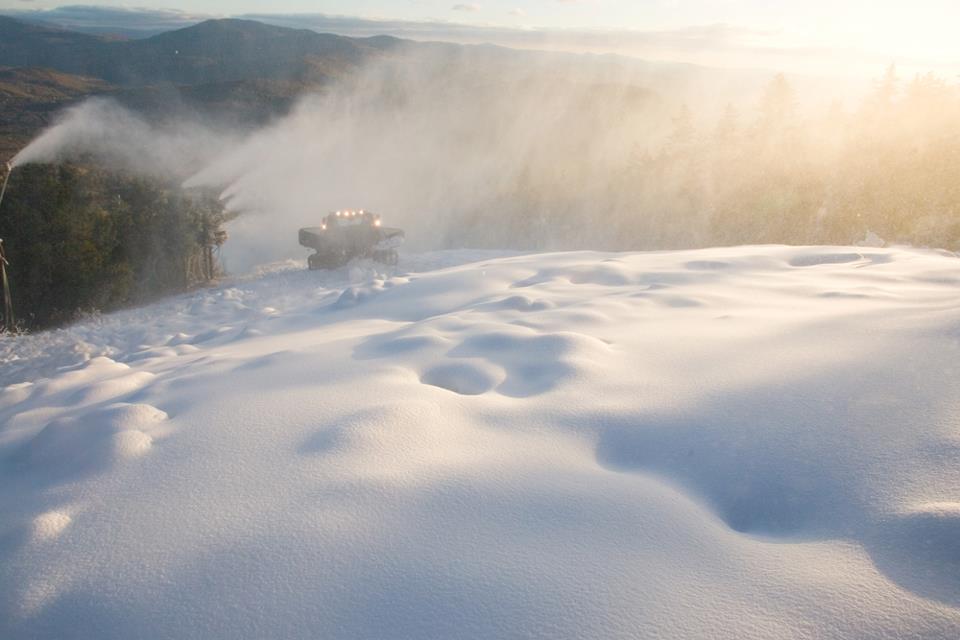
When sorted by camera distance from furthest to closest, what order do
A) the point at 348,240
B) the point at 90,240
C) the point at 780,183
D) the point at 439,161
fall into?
the point at 439,161, the point at 780,183, the point at 348,240, the point at 90,240

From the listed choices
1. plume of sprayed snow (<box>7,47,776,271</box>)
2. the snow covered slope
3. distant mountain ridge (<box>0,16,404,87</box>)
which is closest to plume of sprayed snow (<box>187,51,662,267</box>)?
plume of sprayed snow (<box>7,47,776,271</box>)

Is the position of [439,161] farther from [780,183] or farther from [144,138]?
[780,183]

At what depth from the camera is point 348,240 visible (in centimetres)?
1897

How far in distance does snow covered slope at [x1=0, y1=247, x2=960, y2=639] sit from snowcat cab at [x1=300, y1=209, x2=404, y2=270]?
43.9 ft

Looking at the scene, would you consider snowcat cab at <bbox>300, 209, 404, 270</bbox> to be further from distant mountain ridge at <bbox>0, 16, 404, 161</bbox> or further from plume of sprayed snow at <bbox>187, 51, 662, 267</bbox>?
distant mountain ridge at <bbox>0, 16, 404, 161</bbox>

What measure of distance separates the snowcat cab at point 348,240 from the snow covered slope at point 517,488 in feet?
43.9

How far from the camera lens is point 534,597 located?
2.30m

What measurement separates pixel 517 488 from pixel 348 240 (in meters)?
16.9

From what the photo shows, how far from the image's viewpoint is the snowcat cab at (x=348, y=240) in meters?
18.9

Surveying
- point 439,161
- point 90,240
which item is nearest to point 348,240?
point 90,240

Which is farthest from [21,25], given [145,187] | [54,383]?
[54,383]

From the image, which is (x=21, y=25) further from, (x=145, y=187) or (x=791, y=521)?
(x=791, y=521)

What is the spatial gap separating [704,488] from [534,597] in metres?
1.28

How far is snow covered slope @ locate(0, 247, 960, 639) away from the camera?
2283 mm
